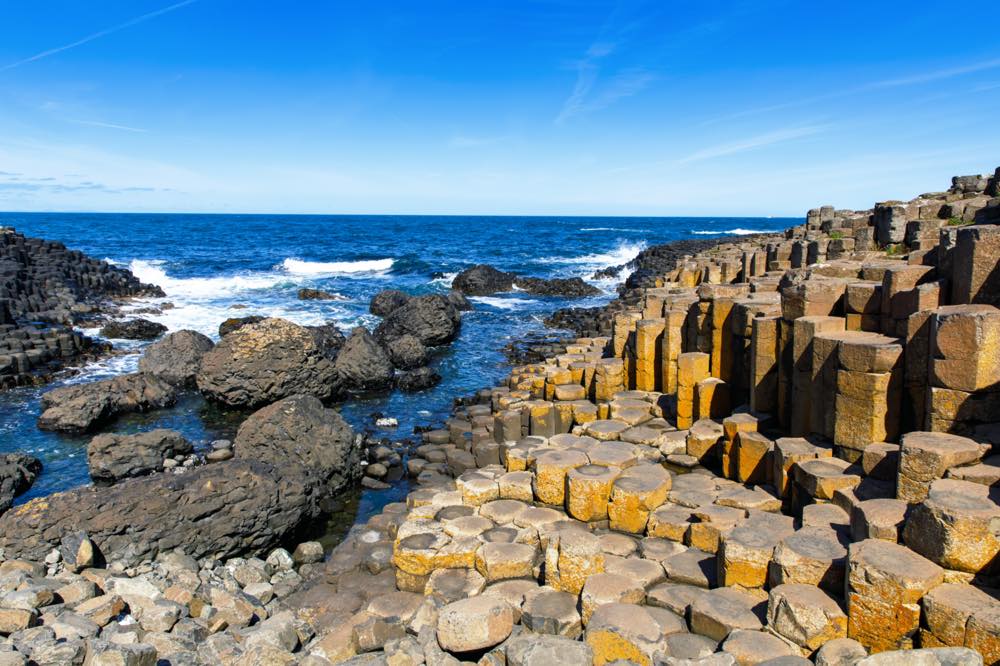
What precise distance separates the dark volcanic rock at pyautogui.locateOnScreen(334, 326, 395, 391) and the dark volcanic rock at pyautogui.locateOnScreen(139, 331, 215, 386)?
3819mm

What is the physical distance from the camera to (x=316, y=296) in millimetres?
33719

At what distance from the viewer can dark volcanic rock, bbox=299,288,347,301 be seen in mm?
33438

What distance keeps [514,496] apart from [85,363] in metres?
18.5

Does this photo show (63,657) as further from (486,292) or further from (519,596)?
(486,292)

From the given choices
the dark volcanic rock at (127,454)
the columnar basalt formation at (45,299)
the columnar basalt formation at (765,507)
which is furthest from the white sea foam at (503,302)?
the columnar basalt formation at (765,507)

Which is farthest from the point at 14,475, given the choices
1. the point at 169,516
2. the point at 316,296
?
the point at 316,296

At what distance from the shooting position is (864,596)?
14.3 ft

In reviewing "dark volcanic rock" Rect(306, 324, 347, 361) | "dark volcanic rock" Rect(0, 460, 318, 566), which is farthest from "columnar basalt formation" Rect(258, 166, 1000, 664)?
A: "dark volcanic rock" Rect(306, 324, 347, 361)

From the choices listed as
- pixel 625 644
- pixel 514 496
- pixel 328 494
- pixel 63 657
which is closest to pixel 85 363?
pixel 328 494

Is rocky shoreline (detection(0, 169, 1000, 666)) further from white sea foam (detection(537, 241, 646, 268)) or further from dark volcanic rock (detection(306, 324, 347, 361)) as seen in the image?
white sea foam (detection(537, 241, 646, 268))

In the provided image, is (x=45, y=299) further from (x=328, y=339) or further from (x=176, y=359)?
(x=328, y=339)

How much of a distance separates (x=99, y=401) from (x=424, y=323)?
1049cm

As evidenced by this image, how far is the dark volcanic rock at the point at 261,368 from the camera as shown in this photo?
15258 millimetres

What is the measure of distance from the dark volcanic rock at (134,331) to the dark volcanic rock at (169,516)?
1696cm
